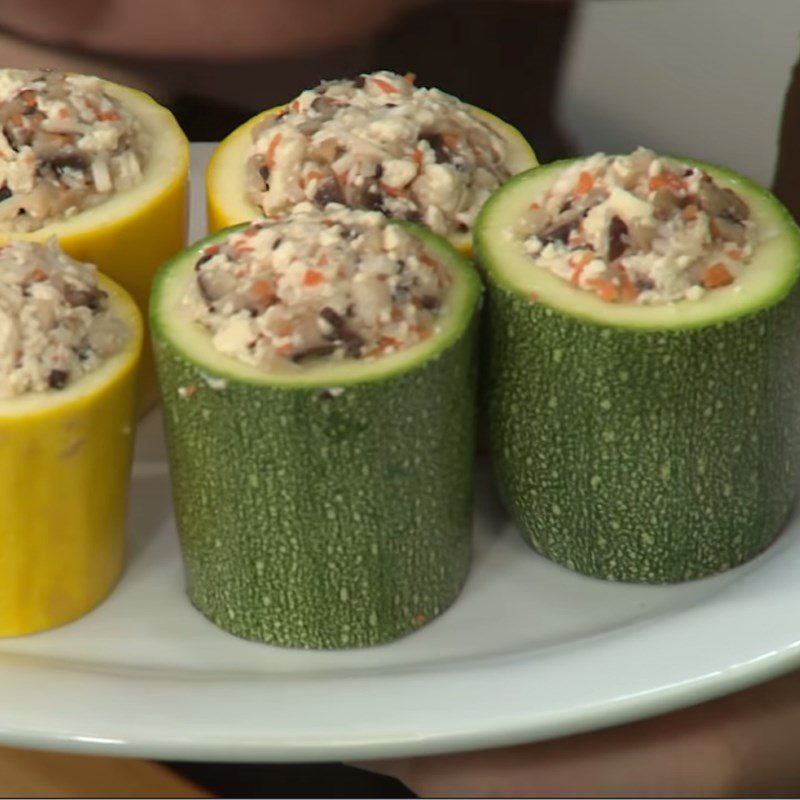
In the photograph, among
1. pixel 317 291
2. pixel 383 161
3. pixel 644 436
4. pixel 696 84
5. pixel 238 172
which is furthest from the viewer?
pixel 696 84

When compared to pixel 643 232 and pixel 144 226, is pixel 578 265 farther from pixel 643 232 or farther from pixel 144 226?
pixel 144 226

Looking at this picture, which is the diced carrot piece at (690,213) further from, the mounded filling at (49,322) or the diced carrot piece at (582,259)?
the mounded filling at (49,322)

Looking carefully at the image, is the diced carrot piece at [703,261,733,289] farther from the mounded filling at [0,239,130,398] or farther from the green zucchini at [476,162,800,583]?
the mounded filling at [0,239,130,398]

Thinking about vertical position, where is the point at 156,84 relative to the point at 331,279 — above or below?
below

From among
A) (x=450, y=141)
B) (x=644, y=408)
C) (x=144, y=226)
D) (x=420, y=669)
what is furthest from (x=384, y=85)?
(x=420, y=669)

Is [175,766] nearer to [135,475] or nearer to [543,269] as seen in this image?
[135,475]

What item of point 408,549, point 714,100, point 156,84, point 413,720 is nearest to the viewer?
point 413,720

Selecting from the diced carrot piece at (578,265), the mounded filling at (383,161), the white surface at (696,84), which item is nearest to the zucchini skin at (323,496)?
the diced carrot piece at (578,265)

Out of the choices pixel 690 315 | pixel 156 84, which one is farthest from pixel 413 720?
pixel 156 84
